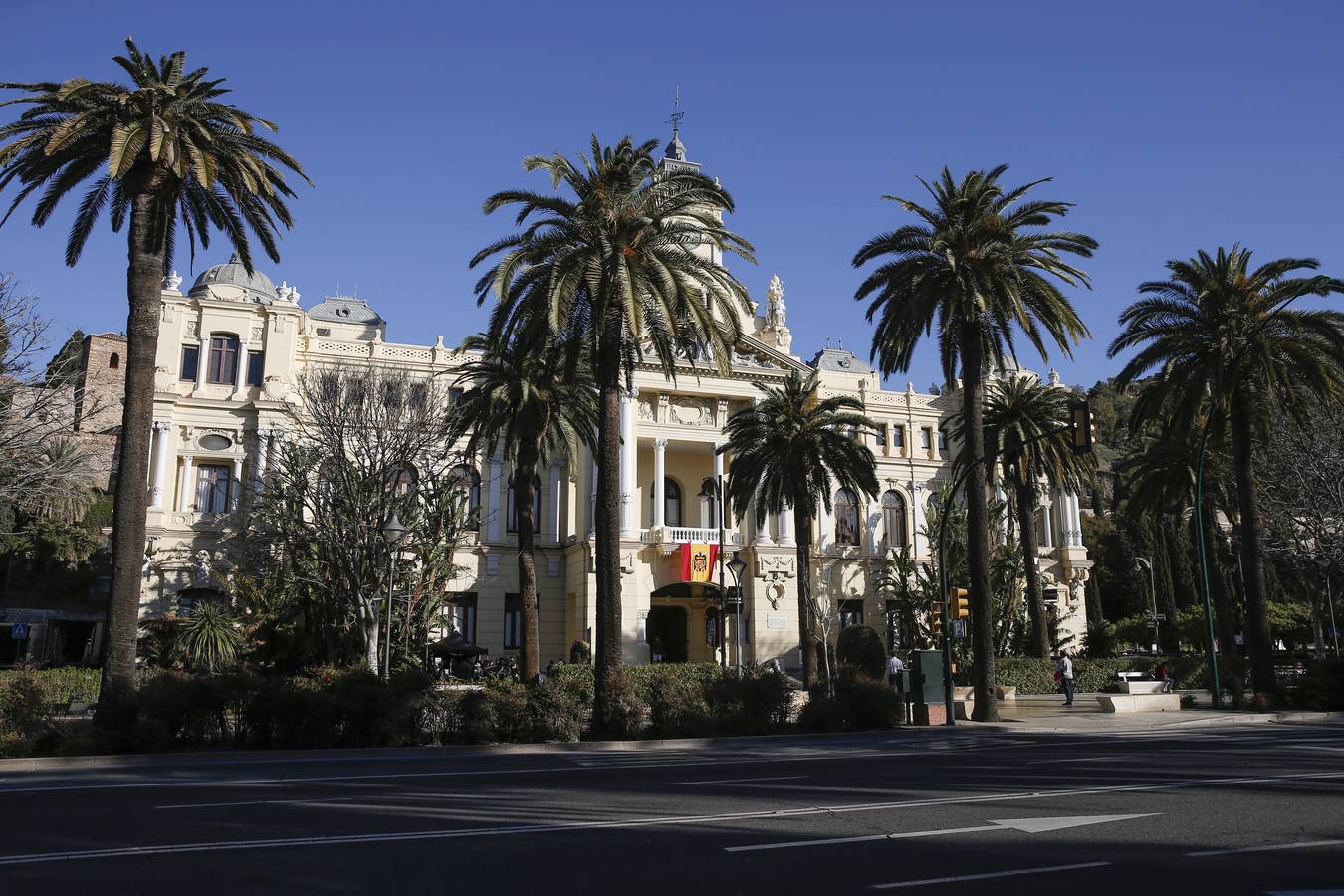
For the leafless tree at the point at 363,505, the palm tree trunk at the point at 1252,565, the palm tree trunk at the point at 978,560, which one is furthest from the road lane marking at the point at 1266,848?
the leafless tree at the point at 363,505

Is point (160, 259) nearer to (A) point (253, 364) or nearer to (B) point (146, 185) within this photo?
(B) point (146, 185)

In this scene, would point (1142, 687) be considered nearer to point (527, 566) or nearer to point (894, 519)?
point (527, 566)

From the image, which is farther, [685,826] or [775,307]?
[775,307]

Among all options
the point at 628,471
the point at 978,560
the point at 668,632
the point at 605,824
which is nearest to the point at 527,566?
the point at 628,471

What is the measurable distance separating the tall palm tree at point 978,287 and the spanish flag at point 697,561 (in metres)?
18.6

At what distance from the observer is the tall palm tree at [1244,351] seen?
28609mm

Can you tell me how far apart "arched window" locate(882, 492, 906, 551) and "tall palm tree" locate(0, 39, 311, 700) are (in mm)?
39606

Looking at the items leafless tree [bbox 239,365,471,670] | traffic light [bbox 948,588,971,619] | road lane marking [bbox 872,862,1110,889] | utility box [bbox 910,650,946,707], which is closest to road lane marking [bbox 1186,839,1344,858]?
road lane marking [bbox 872,862,1110,889]

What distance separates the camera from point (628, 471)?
46.3 metres

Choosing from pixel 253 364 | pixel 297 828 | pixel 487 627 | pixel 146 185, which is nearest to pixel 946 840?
pixel 297 828

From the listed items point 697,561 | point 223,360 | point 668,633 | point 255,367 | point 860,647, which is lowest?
point 860,647

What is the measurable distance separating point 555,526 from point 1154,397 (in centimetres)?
2798

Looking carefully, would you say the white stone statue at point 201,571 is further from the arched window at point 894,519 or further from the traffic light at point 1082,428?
the traffic light at point 1082,428

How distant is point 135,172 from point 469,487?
21085mm
